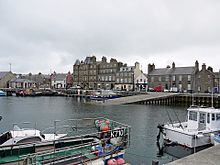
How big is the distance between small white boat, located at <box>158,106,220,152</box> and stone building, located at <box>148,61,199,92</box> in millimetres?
53771

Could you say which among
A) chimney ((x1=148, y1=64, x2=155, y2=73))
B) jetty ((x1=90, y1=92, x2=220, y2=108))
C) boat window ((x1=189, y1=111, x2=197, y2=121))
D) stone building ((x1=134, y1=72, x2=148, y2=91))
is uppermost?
chimney ((x1=148, y1=64, x2=155, y2=73))

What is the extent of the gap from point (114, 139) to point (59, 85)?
11554cm

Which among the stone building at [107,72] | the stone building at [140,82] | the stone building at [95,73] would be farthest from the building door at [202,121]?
the stone building at [95,73]

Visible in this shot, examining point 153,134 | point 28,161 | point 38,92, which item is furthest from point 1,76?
point 28,161

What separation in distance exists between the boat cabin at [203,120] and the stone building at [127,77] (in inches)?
2605

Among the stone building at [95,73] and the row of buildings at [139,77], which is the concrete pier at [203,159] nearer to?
the row of buildings at [139,77]

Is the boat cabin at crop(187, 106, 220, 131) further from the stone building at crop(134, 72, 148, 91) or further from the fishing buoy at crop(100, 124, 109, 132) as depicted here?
the stone building at crop(134, 72, 148, 91)

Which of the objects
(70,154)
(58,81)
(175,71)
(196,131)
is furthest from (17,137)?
(58,81)

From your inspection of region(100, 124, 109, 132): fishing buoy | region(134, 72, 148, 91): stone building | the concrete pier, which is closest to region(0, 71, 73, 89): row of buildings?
region(134, 72, 148, 91): stone building

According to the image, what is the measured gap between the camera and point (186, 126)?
62.8 ft

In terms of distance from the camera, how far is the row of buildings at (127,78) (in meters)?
68.3

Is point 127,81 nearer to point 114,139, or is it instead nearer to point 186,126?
point 186,126

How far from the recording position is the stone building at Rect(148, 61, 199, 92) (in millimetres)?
68812

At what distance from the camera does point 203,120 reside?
687 inches
